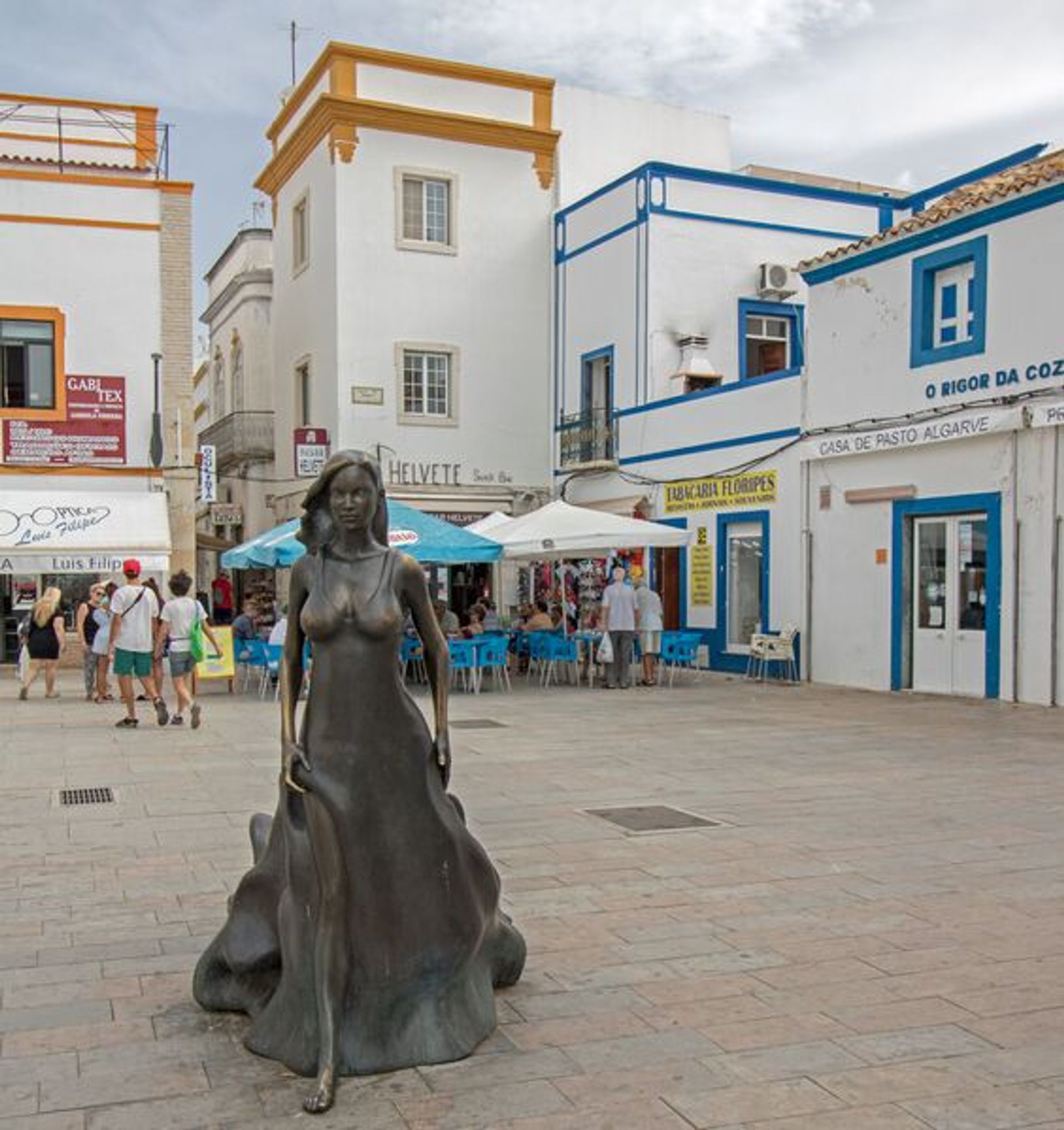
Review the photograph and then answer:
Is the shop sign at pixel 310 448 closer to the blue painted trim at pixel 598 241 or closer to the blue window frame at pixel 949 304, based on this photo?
the blue painted trim at pixel 598 241

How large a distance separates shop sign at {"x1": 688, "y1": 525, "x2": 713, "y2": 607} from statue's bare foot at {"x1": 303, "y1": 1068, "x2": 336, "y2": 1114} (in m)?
16.7

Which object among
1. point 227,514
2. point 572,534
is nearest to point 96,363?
point 227,514

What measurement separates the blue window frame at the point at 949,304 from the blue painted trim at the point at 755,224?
6.68m

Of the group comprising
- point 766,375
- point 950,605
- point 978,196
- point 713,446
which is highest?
point 978,196

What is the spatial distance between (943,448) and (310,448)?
12.5 m

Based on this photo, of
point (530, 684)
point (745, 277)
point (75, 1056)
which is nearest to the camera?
point (75, 1056)

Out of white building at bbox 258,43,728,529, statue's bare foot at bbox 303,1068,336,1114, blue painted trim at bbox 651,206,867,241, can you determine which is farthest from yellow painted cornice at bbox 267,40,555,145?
statue's bare foot at bbox 303,1068,336,1114

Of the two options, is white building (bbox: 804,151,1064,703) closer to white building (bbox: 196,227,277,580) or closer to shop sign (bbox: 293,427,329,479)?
shop sign (bbox: 293,427,329,479)

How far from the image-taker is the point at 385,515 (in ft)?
14.5

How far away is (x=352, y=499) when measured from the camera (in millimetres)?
4172

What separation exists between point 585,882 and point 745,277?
18.7 meters

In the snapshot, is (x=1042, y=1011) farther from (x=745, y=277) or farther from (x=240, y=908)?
(x=745, y=277)

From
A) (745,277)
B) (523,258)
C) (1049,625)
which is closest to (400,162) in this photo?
(523,258)

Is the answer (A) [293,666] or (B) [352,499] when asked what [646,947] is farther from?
(B) [352,499]
